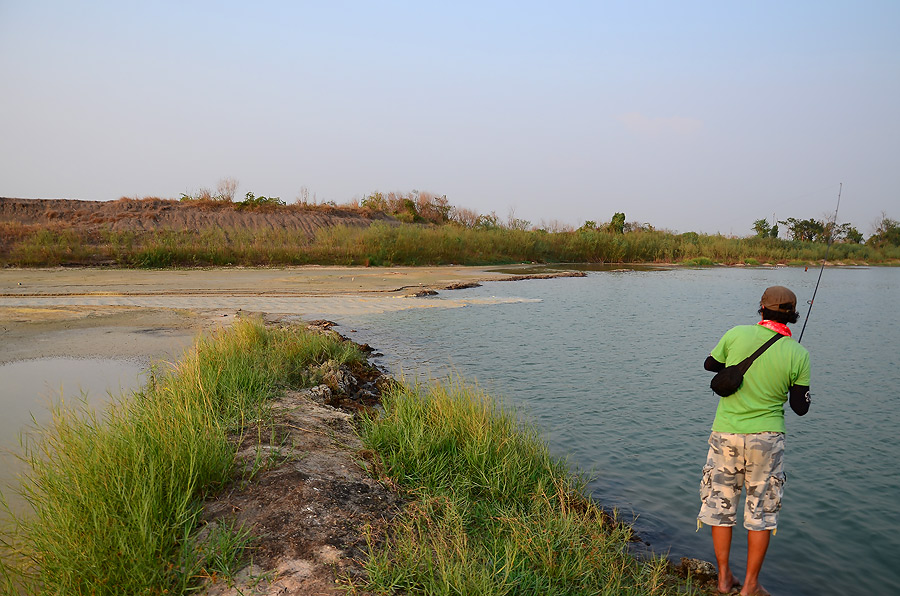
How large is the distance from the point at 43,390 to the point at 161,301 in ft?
35.5

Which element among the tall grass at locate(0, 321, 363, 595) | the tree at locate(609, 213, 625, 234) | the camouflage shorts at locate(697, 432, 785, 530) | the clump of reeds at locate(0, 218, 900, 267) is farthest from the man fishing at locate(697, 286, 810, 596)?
the tree at locate(609, 213, 625, 234)

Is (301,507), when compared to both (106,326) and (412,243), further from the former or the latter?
(412,243)

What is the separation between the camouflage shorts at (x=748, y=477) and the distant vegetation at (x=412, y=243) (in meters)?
4.01

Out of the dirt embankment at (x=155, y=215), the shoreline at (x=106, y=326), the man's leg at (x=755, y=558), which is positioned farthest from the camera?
the dirt embankment at (x=155, y=215)

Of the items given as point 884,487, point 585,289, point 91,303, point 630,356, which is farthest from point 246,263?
point 884,487

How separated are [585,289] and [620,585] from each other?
23.6m

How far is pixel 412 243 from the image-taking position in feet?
123

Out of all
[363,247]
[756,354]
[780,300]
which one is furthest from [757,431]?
[363,247]

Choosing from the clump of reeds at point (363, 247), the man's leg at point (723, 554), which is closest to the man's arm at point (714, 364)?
the man's leg at point (723, 554)

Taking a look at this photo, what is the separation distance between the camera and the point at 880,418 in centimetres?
819

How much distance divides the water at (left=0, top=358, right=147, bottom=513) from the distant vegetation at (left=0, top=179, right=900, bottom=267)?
27.1ft

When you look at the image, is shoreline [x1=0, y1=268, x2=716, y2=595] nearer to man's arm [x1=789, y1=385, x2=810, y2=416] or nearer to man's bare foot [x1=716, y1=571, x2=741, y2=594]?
man's bare foot [x1=716, y1=571, x2=741, y2=594]

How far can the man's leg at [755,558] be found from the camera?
12.9 ft

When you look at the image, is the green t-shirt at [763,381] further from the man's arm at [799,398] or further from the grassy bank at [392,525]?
the grassy bank at [392,525]
